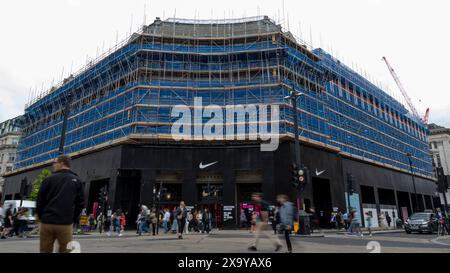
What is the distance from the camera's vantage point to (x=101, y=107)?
35156mm

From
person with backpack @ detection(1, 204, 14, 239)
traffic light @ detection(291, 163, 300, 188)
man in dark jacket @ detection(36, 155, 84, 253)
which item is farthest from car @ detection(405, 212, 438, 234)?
person with backpack @ detection(1, 204, 14, 239)

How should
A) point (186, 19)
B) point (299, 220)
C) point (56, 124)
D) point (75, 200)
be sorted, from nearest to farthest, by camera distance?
1. point (75, 200)
2. point (299, 220)
3. point (186, 19)
4. point (56, 124)

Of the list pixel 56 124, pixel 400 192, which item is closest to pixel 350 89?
pixel 400 192

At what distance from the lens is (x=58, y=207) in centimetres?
405

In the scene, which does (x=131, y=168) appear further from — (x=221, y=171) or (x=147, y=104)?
(x=221, y=171)

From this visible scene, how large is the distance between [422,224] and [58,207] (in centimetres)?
2480

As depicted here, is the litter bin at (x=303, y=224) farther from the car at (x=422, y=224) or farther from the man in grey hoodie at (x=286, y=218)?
the car at (x=422, y=224)

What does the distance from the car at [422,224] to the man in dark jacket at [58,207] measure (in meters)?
24.5

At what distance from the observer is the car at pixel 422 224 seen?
22.0 meters

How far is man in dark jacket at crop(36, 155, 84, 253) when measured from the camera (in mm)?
3980

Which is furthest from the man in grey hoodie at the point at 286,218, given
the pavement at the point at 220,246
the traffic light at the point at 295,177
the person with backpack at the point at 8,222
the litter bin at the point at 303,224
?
the person with backpack at the point at 8,222

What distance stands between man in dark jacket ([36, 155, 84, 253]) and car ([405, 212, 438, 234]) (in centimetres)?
2450

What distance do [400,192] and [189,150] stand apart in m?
36.0

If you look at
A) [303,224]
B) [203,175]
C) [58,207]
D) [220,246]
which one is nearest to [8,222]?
[220,246]
